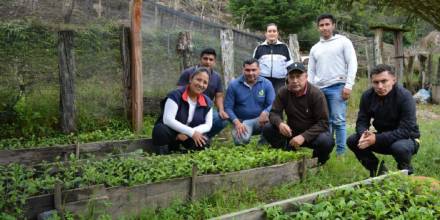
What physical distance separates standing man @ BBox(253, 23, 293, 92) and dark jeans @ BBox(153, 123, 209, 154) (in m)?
1.91

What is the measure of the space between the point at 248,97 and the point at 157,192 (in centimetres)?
282

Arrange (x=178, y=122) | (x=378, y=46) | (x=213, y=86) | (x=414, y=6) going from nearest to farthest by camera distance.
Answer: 1. (x=178, y=122)
2. (x=414, y=6)
3. (x=213, y=86)
4. (x=378, y=46)

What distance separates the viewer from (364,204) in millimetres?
3881

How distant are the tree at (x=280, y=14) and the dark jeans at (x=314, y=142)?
11571 millimetres

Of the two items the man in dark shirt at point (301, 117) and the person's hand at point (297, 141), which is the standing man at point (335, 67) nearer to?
the man in dark shirt at point (301, 117)

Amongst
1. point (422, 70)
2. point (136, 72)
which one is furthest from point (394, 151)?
point (422, 70)

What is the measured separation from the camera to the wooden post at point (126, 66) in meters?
7.96

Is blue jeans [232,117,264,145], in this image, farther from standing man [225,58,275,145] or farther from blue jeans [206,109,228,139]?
blue jeans [206,109,228,139]

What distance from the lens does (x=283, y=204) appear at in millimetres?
3805

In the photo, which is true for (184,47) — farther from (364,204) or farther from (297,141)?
(364,204)

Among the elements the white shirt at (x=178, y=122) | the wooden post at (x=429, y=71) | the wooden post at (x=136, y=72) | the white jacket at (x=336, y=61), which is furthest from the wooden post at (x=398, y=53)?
the white shirt at (x=178, y=122)

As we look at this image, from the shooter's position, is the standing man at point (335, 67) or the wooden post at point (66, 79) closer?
the standing man at point (335, 67)

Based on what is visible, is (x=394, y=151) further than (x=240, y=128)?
No

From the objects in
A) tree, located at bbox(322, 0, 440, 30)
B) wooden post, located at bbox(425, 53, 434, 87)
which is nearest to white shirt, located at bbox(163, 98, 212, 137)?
tree, located at bbox(322, 0, 440, 30)
